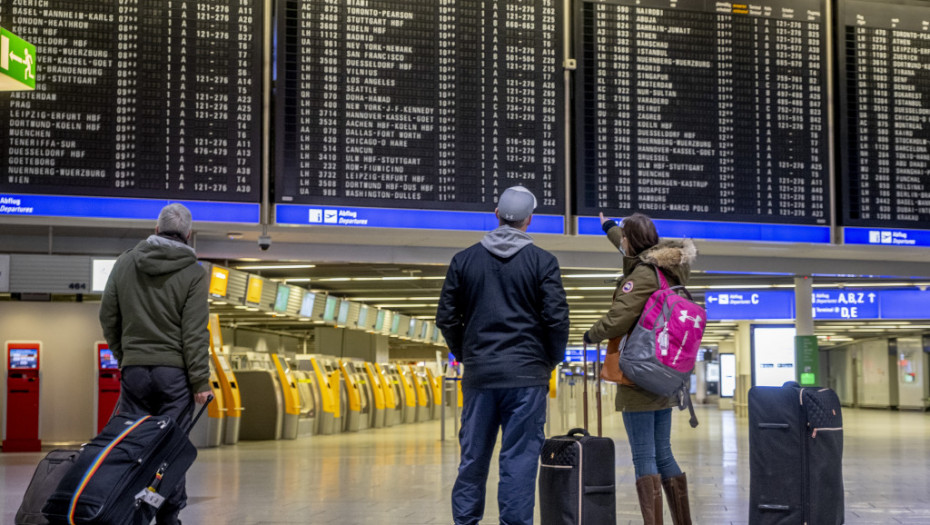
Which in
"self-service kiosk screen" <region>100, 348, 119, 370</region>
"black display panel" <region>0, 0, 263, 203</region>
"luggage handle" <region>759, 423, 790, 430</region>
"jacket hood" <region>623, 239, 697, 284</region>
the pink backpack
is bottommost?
"self-service kiosk screen" <region>100, 348, 119, 370</region>

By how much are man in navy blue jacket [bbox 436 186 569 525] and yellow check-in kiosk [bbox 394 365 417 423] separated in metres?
20.9

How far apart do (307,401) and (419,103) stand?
9.67 m

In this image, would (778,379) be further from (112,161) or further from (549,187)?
(112,161)

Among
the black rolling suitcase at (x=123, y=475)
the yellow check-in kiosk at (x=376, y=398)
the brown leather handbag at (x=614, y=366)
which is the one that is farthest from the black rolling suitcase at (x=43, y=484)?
the yellow check-in kiosk at (x=376, y=398)

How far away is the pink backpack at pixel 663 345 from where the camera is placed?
4.68 m

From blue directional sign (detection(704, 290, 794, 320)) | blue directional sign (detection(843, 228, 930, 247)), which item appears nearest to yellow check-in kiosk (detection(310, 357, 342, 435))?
blue directional sign (detection(704, 290, 794, 320))

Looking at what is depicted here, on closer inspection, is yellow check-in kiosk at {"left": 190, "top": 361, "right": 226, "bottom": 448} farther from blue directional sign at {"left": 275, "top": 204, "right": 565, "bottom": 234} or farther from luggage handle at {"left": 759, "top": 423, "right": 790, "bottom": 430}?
luggage handle at {"left": 759, "top": 423, "right": 790, "bottom": 430}

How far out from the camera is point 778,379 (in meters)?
23.1

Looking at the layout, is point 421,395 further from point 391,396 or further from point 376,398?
point 376,398

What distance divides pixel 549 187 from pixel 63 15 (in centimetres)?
435

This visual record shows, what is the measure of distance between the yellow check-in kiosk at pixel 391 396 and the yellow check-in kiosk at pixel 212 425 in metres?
8.57

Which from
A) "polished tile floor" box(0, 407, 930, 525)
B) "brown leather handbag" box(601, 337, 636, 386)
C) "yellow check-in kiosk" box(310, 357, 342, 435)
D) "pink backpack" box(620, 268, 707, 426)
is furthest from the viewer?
"yellow check-in kiosk" box(310, 357, 342, 435)

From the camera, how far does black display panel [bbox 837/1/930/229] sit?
10125 mm

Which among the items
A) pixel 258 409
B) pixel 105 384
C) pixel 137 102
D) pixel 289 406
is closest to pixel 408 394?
pixel 289 406
